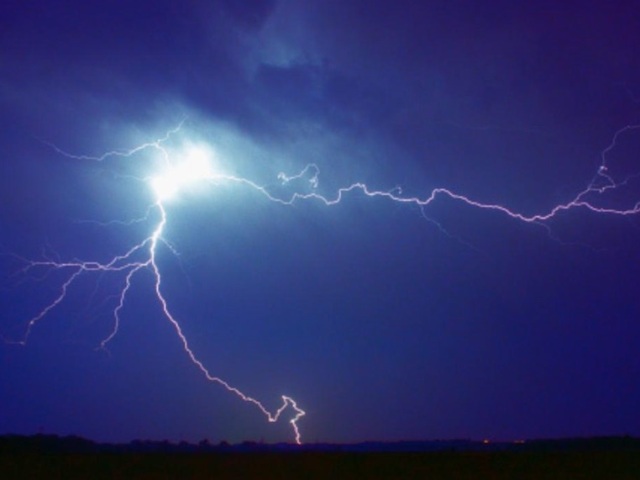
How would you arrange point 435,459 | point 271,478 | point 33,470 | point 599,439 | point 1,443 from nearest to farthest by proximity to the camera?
point 271,478, point 33,470, point 435,459, point 1,443, point 599,439

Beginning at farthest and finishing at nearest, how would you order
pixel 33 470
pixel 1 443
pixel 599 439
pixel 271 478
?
pixel 599 439 < pixel 1 443 < pixel 33 470 < pixel 271 478

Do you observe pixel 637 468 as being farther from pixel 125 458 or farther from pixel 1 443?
pixel 1 443

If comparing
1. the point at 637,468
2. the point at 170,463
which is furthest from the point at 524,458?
the point at 170,463

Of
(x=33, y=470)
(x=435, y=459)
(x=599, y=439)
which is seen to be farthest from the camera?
(x=599, y=439)

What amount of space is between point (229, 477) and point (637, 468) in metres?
8.13

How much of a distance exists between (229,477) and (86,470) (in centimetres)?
334

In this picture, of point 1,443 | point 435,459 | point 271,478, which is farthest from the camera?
point 1,443

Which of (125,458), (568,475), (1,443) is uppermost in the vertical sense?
(1,443)

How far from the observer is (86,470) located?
15.4m

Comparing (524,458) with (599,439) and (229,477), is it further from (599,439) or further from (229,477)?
(599,439)

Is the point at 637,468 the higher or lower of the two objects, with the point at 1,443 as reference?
lower

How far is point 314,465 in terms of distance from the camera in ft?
52.4

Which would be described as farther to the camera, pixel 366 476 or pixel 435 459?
pixel 435 459

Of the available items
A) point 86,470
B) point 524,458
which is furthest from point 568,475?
point 86,470
